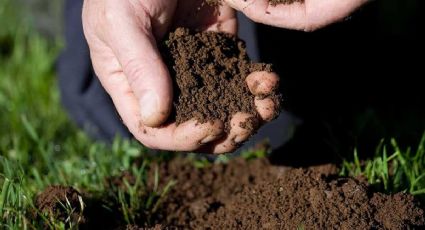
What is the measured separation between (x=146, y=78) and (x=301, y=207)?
66cm

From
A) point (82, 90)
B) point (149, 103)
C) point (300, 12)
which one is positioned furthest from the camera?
point (82, 90)

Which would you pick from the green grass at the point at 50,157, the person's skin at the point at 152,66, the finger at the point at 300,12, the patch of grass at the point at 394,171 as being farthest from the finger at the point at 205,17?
the patch of grass at the point at 394,171

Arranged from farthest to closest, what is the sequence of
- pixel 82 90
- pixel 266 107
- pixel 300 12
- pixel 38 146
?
pixel 82 90 < pixel 38 146 < pixel 300 12 < pixel 266 107

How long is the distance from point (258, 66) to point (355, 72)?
5.00ft

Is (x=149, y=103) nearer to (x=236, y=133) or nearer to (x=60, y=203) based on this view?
(x=236, y=133)

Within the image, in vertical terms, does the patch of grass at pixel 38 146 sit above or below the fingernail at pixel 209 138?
below

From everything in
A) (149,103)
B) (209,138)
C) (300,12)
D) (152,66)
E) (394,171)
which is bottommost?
(394,171)

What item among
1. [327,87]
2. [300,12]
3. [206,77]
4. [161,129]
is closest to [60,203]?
[161,129]

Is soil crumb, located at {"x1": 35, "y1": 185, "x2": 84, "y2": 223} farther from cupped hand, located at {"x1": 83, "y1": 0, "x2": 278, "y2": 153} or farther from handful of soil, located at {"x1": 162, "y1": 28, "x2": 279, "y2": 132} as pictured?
handful of soil, located at {"x1": 162, "y1": 28, "x2": 279, "y2": 132}

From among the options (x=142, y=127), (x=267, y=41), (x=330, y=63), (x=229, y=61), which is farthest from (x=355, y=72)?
(x=142, y=127)

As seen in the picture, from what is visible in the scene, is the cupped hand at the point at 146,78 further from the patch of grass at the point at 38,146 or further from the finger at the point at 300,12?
the patch of grass at the point at 38,146

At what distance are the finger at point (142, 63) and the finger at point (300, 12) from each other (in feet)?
1.24

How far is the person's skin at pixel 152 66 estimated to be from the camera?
69.2 inches

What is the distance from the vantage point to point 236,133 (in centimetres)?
179
